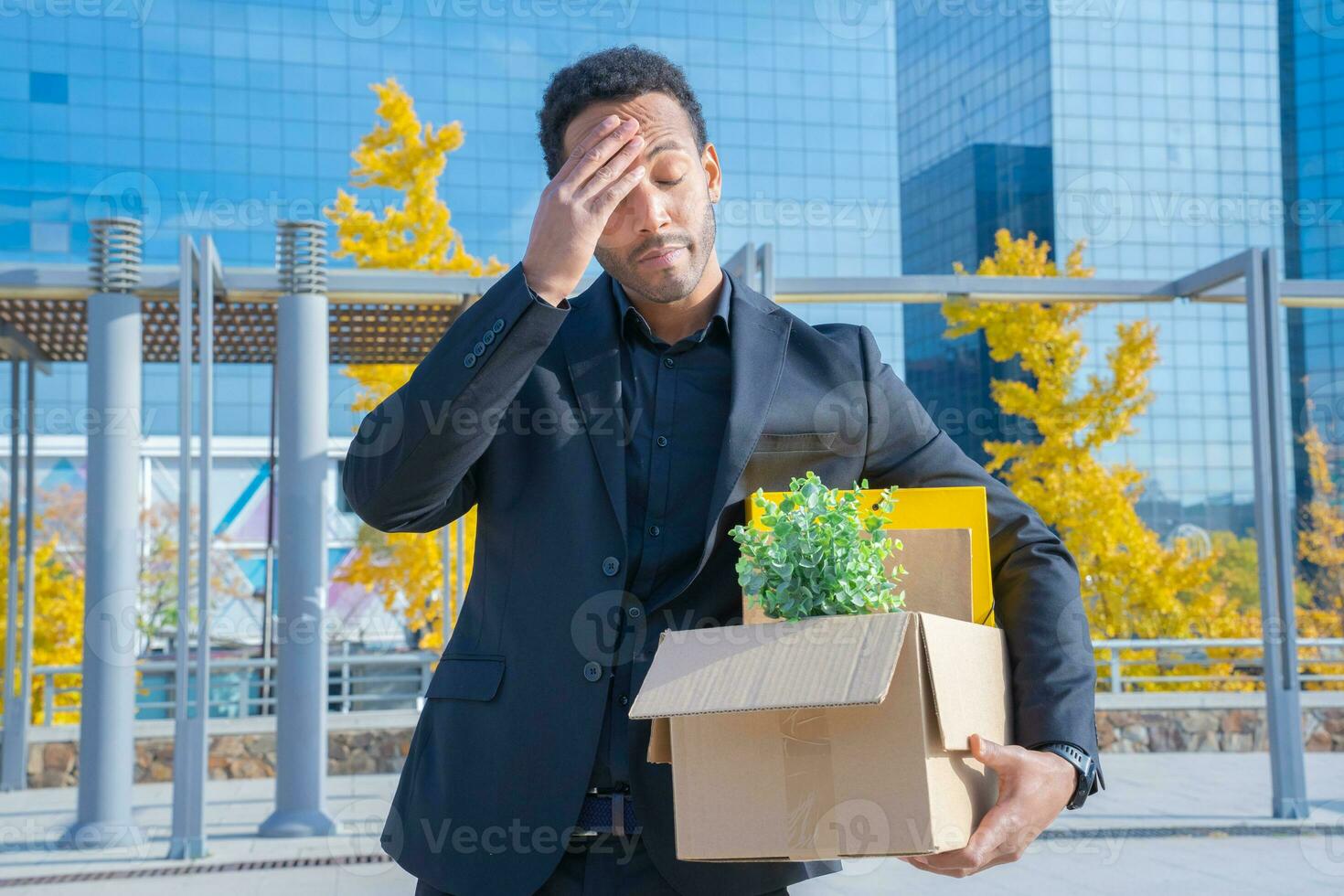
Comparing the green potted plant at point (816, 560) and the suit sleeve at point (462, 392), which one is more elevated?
the suit sleeve at point (462, 392)

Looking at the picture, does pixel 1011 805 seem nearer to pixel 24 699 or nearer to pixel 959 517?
pixel 959 517

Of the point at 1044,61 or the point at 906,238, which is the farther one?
the point at 906,238

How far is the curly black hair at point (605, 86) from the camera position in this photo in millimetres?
1715

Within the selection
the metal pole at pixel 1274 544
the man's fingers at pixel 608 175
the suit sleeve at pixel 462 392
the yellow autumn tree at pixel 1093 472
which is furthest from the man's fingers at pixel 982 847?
the yellow autumn tree at pixel 1093 472

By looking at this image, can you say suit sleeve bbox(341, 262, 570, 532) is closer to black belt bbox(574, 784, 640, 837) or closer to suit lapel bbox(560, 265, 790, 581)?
suit lapel bbox(560, 265, 790, 581)

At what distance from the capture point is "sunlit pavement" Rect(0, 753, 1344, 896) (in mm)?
6047

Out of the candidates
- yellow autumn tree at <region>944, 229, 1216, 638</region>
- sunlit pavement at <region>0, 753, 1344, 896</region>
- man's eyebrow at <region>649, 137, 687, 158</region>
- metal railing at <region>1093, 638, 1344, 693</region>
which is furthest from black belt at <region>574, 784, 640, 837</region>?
yellow autumn tree at <region>944, 229, 1216, 638</region>

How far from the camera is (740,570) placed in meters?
1.36

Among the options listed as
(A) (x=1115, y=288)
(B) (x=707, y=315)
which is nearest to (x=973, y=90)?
(A) (x=1115, y=288)

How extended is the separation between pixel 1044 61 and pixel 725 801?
211 feet

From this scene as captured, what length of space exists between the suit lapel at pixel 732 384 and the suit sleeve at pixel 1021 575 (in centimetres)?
15

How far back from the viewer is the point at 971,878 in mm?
6172

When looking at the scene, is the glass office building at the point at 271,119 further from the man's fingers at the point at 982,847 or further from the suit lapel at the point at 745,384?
the man's fingers at the point at 982,847

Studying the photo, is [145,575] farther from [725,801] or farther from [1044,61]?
[1044,61]
